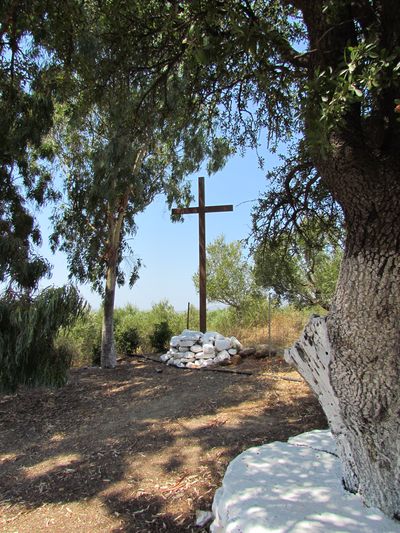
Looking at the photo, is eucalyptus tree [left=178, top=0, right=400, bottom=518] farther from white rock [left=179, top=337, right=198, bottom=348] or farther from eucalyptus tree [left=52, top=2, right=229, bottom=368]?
white rock [left=179, top=337, right=198, bottom=348]

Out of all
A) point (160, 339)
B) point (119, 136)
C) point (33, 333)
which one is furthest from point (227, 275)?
point (33, 333)

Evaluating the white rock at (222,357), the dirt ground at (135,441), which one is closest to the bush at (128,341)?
the dirt ground at (135,441)

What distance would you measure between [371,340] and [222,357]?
595 centimetres

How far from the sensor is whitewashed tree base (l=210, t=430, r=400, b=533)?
2.06 meters

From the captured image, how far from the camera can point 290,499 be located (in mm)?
2309

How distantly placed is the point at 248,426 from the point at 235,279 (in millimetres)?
9835

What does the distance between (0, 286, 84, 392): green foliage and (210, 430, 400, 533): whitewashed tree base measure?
1619 millimetres

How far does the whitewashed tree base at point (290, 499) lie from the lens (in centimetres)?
206

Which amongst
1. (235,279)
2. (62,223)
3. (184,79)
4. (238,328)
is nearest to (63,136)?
(62,223)

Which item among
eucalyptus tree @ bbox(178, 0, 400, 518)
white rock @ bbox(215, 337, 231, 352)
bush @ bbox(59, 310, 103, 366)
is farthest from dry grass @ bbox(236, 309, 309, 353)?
eucalyptus tree @ bbox(178, 0, 400, 518)

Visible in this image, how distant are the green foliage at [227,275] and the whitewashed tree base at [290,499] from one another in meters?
10.8

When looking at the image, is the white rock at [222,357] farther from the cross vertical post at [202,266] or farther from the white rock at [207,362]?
the cross vertical post at [202,266]

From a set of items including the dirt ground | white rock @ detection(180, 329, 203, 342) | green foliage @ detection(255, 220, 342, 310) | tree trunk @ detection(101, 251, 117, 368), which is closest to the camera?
the dirt ground

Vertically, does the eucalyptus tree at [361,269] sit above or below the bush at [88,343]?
above
